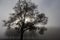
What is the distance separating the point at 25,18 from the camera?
553 centimetres

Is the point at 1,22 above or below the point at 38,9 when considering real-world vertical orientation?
below

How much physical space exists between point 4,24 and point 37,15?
107 centimetres

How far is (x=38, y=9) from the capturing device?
18.2 feet

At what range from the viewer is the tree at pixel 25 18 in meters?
5.51

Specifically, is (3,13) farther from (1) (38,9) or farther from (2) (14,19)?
(1) (38,9)

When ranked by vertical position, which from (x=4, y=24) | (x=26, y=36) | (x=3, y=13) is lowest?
(x=26, y=36)

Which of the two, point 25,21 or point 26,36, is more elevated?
point 25,21

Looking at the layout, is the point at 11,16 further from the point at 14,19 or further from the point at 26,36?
the point at 26,36

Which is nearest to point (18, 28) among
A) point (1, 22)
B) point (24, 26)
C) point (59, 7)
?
point (24, 26)

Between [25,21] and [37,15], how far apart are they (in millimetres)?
420

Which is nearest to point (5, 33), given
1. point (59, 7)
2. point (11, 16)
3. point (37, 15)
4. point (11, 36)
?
point (11, 36)

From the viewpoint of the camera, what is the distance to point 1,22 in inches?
218

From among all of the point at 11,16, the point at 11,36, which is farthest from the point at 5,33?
the point at 11,16

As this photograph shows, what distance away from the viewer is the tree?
18.1 feet
